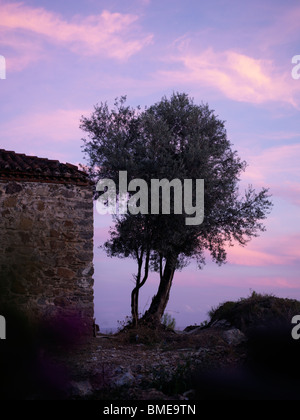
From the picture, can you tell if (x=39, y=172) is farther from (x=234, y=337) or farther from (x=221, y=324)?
(x=221, y=324)

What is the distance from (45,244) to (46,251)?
194 millimetres

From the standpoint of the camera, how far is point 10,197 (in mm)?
12977

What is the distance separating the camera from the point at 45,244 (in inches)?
511

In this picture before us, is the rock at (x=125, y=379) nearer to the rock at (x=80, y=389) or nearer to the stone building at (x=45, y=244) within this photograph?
the rock at (x=80, y=389)

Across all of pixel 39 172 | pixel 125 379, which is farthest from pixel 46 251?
pixel 125 379

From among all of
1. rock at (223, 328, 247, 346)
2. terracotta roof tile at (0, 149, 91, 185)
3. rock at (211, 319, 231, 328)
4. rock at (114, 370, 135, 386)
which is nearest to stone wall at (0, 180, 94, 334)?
terracotta roof tile at (0, 149, 91, 185)

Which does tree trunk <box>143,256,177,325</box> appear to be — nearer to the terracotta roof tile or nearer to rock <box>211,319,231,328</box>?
rock <box>211,319,231,328</box>

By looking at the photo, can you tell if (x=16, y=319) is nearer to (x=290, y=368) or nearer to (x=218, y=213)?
(x=290, y=368)

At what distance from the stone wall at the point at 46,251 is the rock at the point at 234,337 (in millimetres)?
3921

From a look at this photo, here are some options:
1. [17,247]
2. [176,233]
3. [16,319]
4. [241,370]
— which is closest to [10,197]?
[17,247]

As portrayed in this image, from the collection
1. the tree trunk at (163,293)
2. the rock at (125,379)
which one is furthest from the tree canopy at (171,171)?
the rock at (125,379)

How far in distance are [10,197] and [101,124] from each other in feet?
21.7

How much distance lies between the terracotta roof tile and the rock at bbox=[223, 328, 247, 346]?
5.96 meters

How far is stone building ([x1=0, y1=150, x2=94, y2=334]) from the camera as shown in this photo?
12.7 metres
